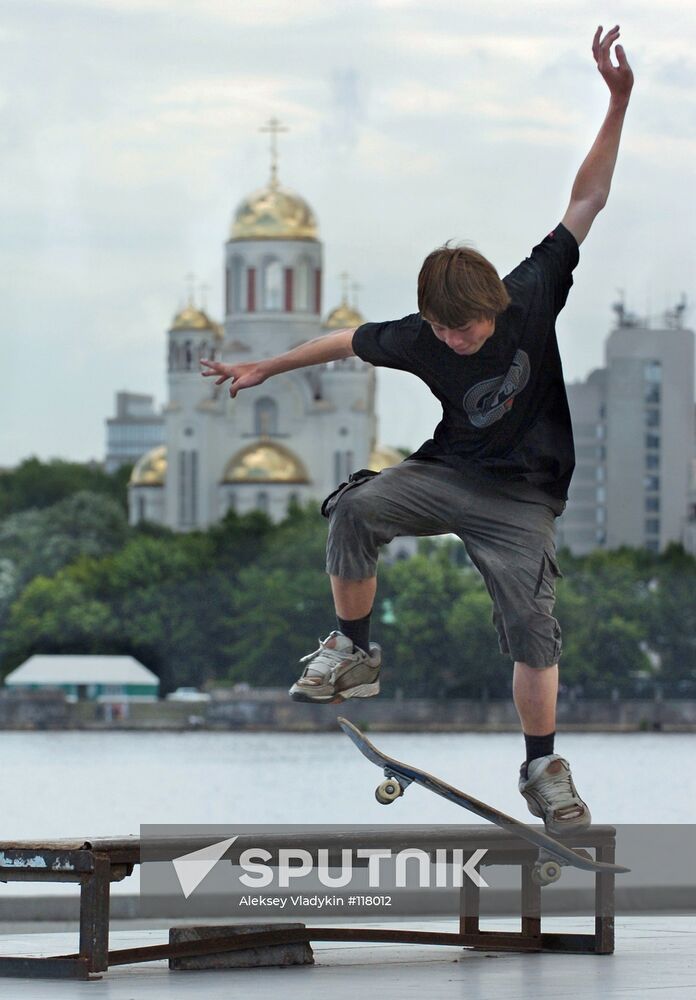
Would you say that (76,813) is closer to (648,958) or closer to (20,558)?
(648,958)

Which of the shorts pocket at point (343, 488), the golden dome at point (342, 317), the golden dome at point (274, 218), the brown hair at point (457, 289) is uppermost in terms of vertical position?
the golden dome at point (274, 218)

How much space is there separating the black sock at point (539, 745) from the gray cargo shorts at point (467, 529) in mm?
351

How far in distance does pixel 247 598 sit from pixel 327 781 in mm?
42455

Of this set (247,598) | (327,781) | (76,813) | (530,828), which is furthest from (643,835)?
(247,598)

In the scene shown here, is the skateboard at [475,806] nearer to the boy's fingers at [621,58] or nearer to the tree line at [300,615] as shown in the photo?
the boy's fingers at [621,58]

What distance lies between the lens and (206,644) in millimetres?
122375

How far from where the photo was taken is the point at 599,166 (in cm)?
956

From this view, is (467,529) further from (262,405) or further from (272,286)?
(272,286)

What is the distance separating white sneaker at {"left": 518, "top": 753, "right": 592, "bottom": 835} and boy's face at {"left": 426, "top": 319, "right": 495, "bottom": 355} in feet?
5.69

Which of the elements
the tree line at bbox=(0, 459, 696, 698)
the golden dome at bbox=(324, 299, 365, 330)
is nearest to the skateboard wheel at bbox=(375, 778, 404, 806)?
the tree line at bbox=(0, 459, 696, 698)

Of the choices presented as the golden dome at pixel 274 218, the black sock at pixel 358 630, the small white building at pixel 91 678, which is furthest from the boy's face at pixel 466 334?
the golden dome at pixel 274 218

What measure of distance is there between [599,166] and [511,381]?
105 centimetres

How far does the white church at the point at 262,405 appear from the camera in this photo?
151750 millimetres

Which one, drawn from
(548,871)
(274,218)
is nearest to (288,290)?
(274,218)
